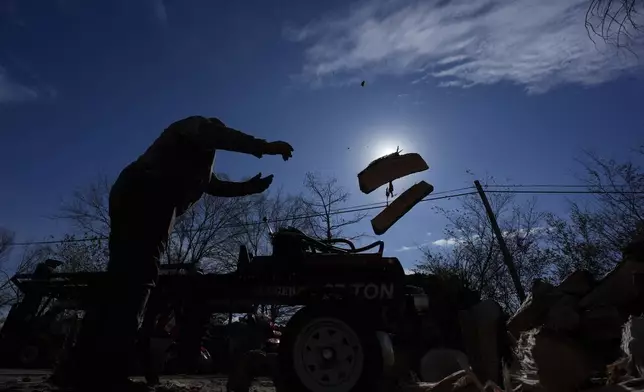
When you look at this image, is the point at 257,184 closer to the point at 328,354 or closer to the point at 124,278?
the point at 124,278

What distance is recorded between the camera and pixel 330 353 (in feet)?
12.0

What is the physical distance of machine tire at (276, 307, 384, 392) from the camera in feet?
11.7

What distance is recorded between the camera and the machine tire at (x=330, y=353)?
357 cm

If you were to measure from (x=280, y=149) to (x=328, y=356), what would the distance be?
1877 mm

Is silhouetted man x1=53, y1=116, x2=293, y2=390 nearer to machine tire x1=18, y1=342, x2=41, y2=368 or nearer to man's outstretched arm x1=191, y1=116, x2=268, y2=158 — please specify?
man's outstretched arm x1=191, y1=116, x2=268, y2=158

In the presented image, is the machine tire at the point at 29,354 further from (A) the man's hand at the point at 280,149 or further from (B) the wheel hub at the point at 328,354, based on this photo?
(B) the wheel hub at the point at 328,354

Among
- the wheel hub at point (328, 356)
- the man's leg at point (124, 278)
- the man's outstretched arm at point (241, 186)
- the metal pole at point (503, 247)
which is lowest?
the wheel hub at point (328, 356)

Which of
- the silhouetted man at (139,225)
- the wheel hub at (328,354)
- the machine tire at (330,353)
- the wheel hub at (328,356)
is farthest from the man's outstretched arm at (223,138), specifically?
the wheel hub at (328,354)

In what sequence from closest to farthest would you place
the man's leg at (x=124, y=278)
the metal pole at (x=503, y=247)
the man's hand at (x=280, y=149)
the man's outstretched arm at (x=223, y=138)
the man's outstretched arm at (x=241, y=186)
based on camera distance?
the man's leg at (x=124, y=278) < the man's outstretched arm at (x=223, y=138) < the man's hand at (x=280, y=149) < the man's outstretched arm at (x=241, y=186) < the metal pole at (x=503, y=247)

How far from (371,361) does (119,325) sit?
2.00 meters

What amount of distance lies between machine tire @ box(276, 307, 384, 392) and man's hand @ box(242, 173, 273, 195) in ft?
7.51

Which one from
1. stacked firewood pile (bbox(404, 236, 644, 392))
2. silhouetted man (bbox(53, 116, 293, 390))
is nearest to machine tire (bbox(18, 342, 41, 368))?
silhouetted man (bbox(53, 116, 293, 390))

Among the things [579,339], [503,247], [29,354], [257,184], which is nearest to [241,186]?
[257,184]

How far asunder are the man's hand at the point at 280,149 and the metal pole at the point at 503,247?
18191mm
